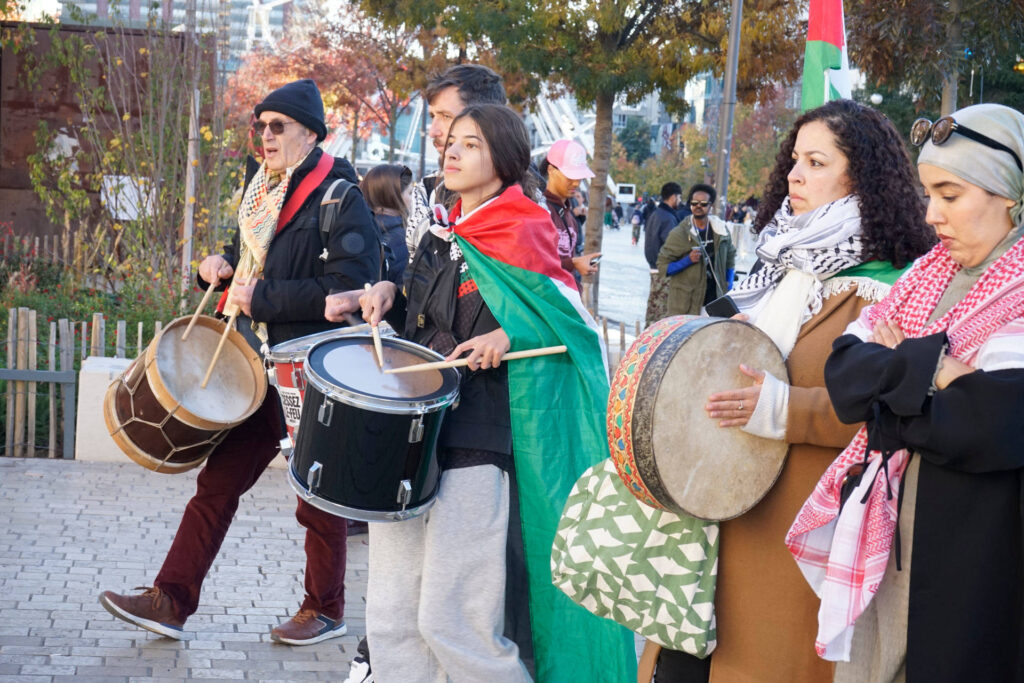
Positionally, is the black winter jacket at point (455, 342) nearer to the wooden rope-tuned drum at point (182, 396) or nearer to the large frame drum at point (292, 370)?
the large frame drum at point (292, 370)

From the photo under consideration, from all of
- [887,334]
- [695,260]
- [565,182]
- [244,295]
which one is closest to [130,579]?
[244,295]

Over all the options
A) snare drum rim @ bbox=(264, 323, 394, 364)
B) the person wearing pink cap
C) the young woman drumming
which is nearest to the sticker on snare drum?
snare drum rim @ bbox=(264, 323, 394, 364)

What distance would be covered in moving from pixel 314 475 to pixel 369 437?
22cm

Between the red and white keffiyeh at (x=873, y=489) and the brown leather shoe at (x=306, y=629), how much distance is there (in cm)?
262

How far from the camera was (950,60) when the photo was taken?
1206cm

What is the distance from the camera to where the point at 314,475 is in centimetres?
364

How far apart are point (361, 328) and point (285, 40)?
38.3 meters

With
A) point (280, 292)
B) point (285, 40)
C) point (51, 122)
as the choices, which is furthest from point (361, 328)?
point (285, 40)

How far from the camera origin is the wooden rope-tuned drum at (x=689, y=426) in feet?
9.77

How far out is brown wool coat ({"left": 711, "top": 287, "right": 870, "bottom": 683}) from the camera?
312 centimetres

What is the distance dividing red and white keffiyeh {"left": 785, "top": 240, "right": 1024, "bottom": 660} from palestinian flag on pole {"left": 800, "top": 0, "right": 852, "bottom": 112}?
186 inches

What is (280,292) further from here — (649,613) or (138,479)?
(138,479)

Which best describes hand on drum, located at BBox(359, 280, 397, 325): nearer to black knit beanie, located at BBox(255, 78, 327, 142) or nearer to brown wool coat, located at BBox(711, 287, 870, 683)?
black knit beanie, located at BBox(255, 78, 327, 142)

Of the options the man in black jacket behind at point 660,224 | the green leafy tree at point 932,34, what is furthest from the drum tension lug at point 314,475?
the green leafy tree at point 932,34
